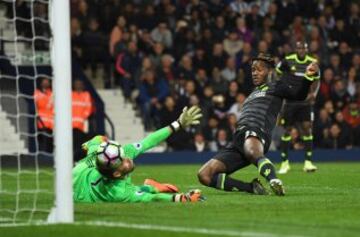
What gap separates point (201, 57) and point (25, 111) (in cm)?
526

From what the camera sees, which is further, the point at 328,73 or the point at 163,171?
the point at 328,73

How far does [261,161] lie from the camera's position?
12.8 m

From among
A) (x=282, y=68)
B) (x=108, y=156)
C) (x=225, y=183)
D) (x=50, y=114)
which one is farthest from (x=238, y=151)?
(x=50, y=114)

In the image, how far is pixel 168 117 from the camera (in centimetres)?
2498

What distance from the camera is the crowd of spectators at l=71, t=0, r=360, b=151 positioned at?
25516 millimetres

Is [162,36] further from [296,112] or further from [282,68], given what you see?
[282,68]

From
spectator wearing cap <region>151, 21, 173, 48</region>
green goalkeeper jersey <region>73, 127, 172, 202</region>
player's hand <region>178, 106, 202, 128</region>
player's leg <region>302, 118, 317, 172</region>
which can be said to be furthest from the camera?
spectator wearing cap <region>151, 21, 173, 48</region>

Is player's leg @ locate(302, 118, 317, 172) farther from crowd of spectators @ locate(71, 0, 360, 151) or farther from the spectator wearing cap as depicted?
the spectator wearing cap

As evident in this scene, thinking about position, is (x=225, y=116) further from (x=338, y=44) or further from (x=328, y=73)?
(x=338, y=44)

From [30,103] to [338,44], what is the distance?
377 inches

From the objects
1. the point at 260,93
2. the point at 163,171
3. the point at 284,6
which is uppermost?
the point at 284,6

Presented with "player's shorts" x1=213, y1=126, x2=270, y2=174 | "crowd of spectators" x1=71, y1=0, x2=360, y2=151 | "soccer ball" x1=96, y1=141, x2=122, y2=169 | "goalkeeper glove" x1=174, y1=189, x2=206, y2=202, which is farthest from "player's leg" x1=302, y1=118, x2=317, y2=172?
"soccer ball" x1=96, y1=141, x2=122, y2=169

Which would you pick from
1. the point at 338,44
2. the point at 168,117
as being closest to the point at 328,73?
the point at 338,44

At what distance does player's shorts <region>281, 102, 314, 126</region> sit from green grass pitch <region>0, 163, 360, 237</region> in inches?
190
